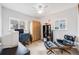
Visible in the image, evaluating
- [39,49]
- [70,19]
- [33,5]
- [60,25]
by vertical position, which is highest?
[33,5]

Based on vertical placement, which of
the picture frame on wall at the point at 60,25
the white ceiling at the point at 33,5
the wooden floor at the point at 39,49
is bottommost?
the wooden floor at the point at 39,49

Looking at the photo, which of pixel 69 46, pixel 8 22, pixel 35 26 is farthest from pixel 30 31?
pixel 69 46

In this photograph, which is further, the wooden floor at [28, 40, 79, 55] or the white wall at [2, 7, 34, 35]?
the wooden floor at [28, 40, 79, 55]

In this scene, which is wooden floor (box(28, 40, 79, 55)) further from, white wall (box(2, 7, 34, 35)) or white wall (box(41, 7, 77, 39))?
white wall (box(2, 7, 34, 35))

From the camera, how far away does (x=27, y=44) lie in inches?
66.6

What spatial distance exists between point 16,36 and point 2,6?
594 millimetres

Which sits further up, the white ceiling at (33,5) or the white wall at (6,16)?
the white ceiling at (33,5)

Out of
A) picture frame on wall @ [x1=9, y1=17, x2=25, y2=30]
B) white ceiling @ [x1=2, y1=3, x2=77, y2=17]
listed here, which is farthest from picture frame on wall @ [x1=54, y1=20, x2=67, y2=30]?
picture frame on wall @ [x1=9, y1=17, x2=25, y2=30]

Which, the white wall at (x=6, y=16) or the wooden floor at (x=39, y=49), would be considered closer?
the white wall at (x=6, y=16)

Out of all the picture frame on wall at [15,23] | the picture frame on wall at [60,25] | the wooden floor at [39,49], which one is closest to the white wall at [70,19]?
the picture frame on wall at [60,25]

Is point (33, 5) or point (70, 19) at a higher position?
point (33, 5)

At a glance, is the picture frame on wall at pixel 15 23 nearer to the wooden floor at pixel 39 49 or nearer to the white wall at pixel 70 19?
the wooden floor at pixel 39 49

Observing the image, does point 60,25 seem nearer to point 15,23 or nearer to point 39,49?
point 39,49

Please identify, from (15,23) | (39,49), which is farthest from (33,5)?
(39,49)
